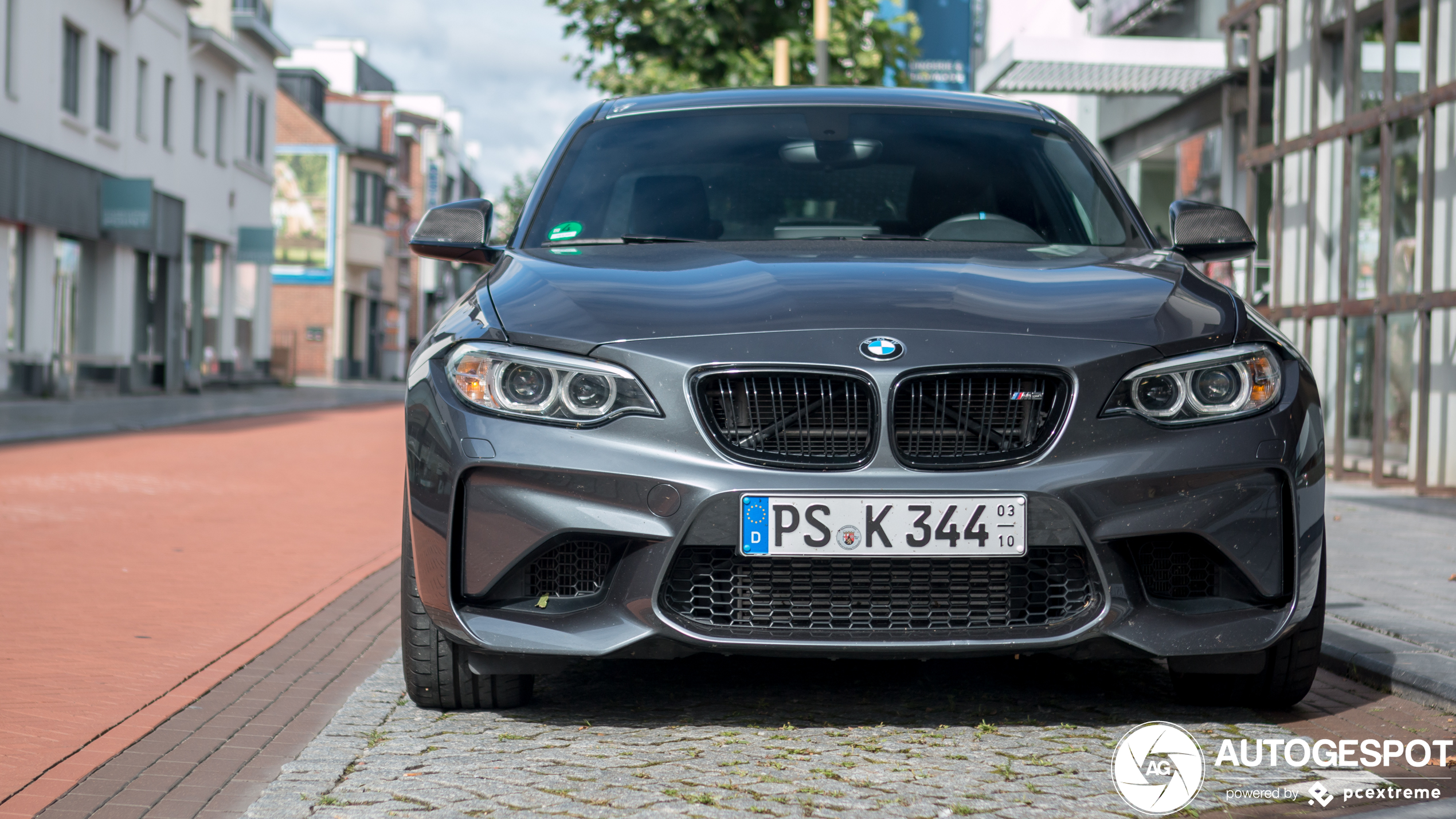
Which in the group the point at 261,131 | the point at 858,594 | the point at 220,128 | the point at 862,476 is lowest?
the point at 858,594

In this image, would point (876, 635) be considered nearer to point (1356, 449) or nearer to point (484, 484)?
point (484, 484)

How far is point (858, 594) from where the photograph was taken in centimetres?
357

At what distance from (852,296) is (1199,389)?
0.80m

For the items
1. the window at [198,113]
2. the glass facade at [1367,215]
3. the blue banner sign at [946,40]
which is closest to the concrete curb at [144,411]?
the window at [198,113]

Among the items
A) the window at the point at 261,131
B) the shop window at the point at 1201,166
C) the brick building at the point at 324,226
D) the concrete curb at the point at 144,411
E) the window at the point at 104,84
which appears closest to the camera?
the concrete curb at the point at 144,411

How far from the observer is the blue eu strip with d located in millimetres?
3471

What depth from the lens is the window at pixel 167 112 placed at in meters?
31.9

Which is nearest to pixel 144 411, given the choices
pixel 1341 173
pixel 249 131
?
pixel 1341 173

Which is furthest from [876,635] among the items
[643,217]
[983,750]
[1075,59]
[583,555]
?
[1075,59]

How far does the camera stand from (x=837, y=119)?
203 inches

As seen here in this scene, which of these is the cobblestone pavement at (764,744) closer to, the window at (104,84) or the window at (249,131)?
the window at (104,84)

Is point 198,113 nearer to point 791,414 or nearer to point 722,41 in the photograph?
point 722,41

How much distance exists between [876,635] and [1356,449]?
1062 centimetres

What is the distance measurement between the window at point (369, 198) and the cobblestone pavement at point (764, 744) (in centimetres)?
5500
